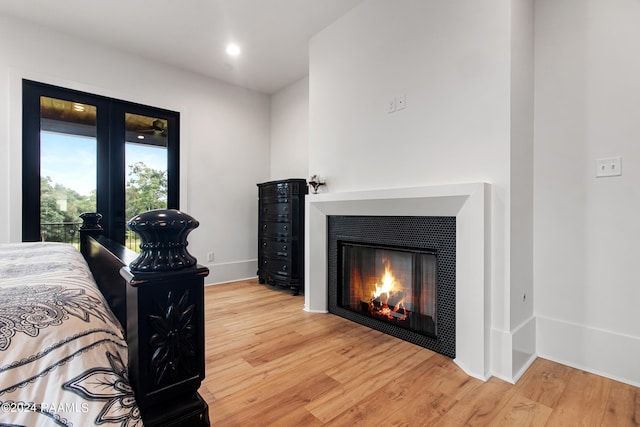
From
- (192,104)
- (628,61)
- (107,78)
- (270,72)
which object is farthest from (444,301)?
(107,78)

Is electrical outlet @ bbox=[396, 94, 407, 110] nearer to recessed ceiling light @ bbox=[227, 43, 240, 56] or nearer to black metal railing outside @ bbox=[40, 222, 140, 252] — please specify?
recessed ceiling light @ bbox=[227, 43, 240, 56]

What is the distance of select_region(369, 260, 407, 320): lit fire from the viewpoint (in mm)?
2262

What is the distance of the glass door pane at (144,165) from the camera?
10.8ft

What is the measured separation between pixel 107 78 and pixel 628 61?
4.15 metres

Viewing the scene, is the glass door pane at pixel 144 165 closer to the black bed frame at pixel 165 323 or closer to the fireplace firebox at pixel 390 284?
the fireplace firebox at pixel 390 284

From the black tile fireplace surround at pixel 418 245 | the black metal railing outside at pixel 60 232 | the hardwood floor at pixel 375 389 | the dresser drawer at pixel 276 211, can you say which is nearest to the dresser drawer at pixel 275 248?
the dresser drawer at pixel 276 211

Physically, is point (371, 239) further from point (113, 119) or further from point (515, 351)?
point (113, 119)

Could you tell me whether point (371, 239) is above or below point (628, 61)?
below

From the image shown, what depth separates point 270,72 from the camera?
146 inches

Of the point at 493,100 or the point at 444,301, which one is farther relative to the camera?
the point at 444,301

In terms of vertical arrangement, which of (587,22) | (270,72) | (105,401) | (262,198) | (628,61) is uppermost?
(270,72)

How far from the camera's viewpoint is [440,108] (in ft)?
6.48

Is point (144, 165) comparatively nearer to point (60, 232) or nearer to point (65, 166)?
point (65, 166)

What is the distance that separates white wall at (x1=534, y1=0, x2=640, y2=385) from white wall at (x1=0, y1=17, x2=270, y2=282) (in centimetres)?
326
